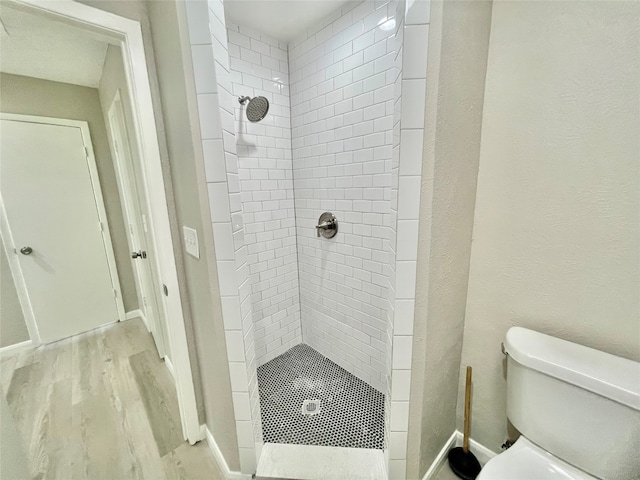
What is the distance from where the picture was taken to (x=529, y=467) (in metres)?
0.88

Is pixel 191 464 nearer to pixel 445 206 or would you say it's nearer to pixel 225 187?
pixel 225 187

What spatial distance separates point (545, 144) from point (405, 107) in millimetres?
521

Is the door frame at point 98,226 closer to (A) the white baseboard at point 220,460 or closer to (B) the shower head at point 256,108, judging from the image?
(B) the shower head at point 256,108

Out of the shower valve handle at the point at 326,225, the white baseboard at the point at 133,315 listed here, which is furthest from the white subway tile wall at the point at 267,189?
the white baseboard at the point at 133,315

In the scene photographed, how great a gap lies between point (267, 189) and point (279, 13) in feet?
3.46

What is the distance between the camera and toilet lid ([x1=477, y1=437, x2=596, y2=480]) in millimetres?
850

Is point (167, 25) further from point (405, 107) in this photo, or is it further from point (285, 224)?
point (285, 224)

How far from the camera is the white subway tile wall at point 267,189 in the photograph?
67.1 inches

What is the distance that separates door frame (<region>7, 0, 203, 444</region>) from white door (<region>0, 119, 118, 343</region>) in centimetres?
195

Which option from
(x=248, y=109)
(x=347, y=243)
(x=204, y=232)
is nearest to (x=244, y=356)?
(x=204, y=232)

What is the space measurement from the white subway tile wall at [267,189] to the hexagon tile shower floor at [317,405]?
9.3 inches

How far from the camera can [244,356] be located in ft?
3.59

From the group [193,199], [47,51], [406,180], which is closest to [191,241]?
[193,199]

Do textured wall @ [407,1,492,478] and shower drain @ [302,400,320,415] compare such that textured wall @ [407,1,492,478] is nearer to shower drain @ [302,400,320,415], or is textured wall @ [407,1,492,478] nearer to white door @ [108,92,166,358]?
shower drain @ [302,400,320,415]
